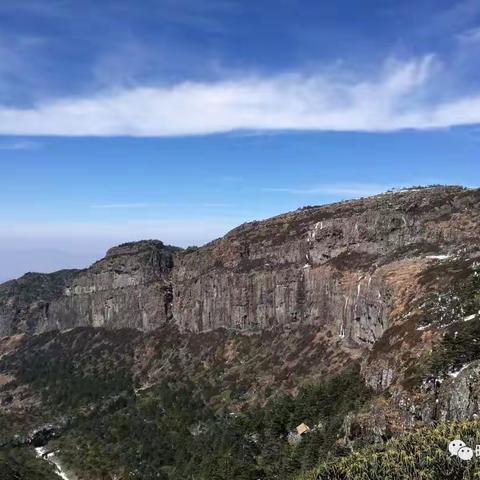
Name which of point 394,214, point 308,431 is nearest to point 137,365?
point 394,214

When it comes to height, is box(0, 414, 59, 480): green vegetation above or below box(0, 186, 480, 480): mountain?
below

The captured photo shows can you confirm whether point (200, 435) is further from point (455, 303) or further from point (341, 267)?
point (455, 303)

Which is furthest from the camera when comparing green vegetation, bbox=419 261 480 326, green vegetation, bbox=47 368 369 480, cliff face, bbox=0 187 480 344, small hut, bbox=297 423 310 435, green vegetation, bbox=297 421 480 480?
cliff face, bbox=0 187 480 344

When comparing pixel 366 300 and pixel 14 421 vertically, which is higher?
pixel 366 300

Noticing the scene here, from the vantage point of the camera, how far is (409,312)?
3693 inches

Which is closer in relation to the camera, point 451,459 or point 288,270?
point 451,459

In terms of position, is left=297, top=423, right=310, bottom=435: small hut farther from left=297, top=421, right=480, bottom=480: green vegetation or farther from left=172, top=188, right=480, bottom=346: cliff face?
left=297, top=421, right=480, bottom=480: green vegetation

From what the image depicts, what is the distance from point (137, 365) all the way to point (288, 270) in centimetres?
6439

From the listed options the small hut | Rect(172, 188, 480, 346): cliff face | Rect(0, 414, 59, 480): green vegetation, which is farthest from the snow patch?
Rect(0, 414, 59, 480): green vegetation

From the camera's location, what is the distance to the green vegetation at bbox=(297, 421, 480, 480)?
47094 mm

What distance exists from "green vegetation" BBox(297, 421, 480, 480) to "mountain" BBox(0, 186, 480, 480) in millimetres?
2534

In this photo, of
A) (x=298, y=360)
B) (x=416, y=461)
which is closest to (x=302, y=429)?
(x=298, y=360)

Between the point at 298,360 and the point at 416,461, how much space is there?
87.6 meters

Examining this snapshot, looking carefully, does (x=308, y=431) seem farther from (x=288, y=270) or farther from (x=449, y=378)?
(x=288, y=270)
